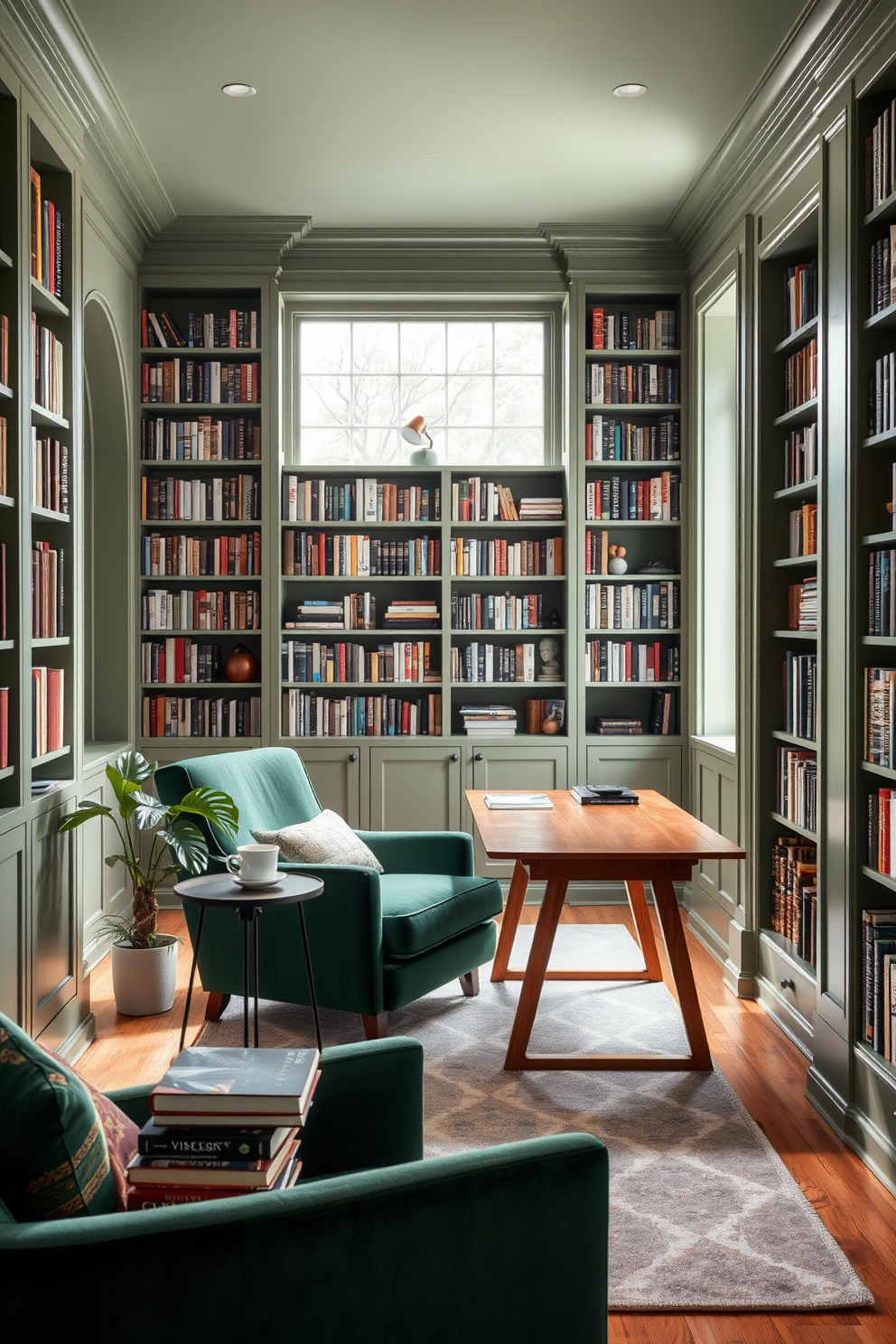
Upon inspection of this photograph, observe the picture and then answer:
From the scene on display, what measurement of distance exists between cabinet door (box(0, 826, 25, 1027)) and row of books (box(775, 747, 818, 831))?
2.40 meters

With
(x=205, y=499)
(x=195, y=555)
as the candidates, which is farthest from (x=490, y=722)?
(x=205, y=499)

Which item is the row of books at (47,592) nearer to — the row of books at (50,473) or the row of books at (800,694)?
the row of books at (50,473)

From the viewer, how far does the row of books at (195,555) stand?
5.32 metres

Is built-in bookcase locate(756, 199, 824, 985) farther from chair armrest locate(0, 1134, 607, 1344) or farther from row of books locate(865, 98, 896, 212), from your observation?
chair armrest locate(0, 1134, 607, 1344)

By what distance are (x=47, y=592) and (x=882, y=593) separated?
2503 mm

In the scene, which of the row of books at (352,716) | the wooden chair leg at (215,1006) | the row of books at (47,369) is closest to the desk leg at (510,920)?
the wooden chair leg at (215,1006)

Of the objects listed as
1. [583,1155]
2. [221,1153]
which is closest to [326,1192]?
[221,1153]

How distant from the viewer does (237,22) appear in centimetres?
337

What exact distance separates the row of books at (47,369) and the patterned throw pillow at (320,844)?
1.55 meters

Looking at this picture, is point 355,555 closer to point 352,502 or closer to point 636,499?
point 352,502

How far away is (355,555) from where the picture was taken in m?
5.45

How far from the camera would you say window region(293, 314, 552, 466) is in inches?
220

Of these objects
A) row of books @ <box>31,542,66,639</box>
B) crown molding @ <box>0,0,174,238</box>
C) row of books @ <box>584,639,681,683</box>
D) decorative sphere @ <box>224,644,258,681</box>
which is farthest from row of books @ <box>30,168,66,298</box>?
row of books @ <box>584,639,681,683</box>

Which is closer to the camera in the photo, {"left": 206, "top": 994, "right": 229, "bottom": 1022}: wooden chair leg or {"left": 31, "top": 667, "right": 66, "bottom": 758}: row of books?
{"left": 31, "top": 667, "right": 66, "bottom": 758}: row of books
